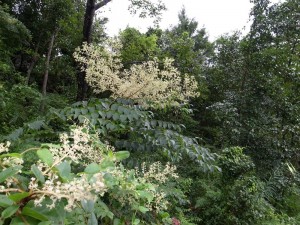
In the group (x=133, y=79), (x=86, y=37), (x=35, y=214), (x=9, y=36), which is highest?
(x=9, y=36)

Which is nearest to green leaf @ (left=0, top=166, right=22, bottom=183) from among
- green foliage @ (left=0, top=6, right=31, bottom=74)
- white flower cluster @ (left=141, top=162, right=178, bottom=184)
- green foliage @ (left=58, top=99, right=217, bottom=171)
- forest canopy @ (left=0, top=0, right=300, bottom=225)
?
forest canopy @ (left=0, top=0, right=300, bottom=225)

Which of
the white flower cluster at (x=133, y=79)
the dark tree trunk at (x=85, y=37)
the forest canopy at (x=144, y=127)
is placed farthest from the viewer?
the dark tree trunk at (x=85, y=37)

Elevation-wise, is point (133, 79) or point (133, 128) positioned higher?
point (133, 79)

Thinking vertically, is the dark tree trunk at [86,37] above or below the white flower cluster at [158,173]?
above

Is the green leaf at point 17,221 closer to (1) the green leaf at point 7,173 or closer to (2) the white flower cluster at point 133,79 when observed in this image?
(1) the green leaf at point 7,173

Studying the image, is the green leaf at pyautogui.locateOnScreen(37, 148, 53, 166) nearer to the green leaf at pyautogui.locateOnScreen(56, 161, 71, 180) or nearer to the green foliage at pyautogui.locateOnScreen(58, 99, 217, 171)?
the green leaf at pyautogui.locateOnScreen(56, 161, 71, 180)

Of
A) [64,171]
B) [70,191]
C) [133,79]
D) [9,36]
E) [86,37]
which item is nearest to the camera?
[70,191]

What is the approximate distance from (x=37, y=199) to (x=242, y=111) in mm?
7055

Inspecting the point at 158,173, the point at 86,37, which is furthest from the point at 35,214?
the point at 86,37

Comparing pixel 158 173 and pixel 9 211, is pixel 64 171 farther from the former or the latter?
pixel 158 173

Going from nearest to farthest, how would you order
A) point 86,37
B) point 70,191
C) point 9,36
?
point 70,191, point 86,37, point 9,36

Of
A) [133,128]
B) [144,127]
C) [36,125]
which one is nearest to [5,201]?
[36,125]

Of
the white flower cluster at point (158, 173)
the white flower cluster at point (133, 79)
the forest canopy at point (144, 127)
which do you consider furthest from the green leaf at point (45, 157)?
the white flower cluster at point (133, 79)

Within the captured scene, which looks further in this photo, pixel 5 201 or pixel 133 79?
pixel 133 79
